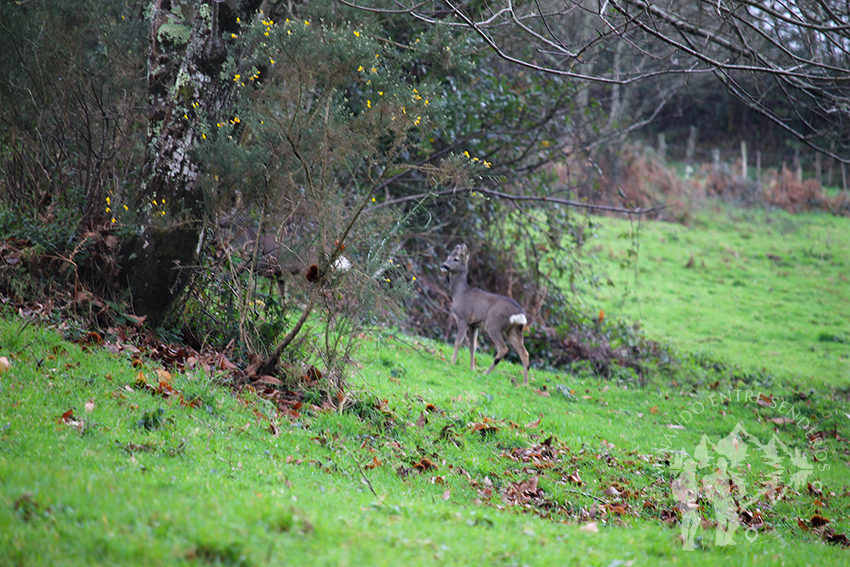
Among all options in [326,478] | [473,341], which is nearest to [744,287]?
[473,341]

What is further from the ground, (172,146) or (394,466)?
(172,146)

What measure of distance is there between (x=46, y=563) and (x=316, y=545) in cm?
135

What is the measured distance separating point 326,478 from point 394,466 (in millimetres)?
984

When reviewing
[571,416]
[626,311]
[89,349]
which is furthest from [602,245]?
[89,349]

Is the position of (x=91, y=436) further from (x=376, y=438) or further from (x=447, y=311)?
(x=447, y=311)

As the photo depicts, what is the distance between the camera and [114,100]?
843cm

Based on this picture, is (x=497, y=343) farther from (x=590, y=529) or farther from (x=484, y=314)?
(x=590, y=529)

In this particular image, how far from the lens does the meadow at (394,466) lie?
3750 millimetres

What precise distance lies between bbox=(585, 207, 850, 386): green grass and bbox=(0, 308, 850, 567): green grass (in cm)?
684

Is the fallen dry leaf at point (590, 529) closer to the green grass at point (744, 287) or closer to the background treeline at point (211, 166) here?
the background treeline at point (211, 166)

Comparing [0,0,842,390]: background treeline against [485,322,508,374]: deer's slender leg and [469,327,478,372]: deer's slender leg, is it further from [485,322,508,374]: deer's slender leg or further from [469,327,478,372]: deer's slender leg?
[485,322,508,374]: deer's slender leg

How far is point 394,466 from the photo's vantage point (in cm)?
643

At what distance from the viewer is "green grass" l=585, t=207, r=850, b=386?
16.5 meters

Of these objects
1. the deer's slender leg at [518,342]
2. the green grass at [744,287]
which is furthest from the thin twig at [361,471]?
the green grass at [744,287]
